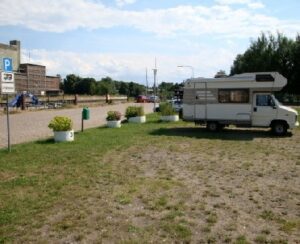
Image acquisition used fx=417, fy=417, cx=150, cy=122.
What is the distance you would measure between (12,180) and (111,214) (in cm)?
344

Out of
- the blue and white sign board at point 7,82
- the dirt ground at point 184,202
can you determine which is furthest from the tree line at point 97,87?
the dirt ground at point 184,202

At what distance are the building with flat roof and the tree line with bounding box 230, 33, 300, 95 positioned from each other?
61600mm

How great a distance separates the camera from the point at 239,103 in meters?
20.6

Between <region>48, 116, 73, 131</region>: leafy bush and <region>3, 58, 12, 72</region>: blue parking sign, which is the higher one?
<region>3, 58, 12, 72</region>: blue parking sign

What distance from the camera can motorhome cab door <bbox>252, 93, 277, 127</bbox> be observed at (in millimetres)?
20055

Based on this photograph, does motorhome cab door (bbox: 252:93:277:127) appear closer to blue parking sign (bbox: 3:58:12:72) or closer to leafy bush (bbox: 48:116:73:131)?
leafy bush (bbox: 48:116:73:131)

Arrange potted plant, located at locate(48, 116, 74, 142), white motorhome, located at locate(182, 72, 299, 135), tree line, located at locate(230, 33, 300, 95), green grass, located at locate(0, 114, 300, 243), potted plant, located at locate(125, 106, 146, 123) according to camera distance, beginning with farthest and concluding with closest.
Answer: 1. tree line, located at locate(230, 33, 300, 95)
2. potted plant, located at locate(125, 106, 146, 123)
3. white motorhome, located at locate(182, 72, 299, 135)
4. potted plant, located at locate(48, 116, 74, 142)
5. green grass, located at locate(0, 114, 300, 243)

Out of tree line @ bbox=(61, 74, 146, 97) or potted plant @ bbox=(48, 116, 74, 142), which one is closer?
potted plant @ bbox=(48, 116, 74, 142)

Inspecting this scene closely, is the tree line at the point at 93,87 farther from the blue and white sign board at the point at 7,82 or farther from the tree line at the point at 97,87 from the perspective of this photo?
the blue and white sign board at the point at 7,82

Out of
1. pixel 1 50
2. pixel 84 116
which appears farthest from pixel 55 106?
pixel 1 50

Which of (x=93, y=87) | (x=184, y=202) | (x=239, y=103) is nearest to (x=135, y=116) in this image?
(x=239, y=103)

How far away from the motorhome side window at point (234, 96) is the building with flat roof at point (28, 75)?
9399 centimetres

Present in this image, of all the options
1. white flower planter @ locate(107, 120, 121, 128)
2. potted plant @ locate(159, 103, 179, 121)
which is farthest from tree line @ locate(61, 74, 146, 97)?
white flower planter @ locate(107, 120, 121, 128)

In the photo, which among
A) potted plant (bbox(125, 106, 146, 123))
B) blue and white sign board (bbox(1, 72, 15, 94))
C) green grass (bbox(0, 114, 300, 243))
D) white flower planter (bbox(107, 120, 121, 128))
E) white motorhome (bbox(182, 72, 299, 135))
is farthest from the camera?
potted plant (bbox(125, 106, 146, 123))
